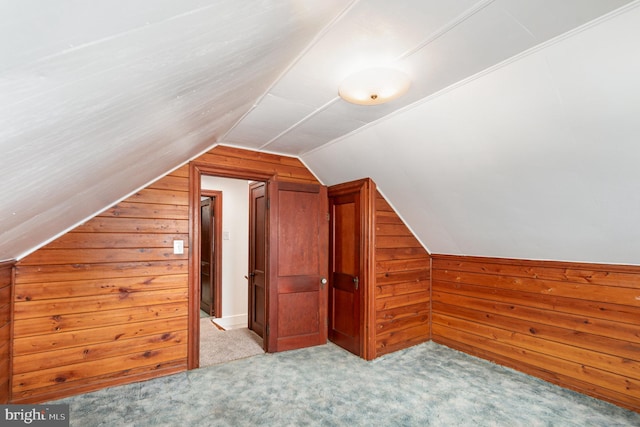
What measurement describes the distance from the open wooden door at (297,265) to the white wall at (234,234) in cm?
162

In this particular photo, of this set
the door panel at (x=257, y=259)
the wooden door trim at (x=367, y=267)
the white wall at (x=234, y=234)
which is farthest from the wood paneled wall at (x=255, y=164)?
the white wall at (x=234, y=234)

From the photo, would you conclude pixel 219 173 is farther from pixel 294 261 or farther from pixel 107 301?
pixel 107 301

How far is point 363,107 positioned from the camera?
2336 millimetres

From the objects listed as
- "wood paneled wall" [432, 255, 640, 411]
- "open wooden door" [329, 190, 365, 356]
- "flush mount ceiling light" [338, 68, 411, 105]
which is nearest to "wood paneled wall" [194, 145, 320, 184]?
"open wooden door" [329, 190, 365, 356]

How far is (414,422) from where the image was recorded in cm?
229

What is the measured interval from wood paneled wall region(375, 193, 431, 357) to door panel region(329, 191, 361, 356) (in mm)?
234

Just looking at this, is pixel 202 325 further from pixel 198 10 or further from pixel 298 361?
pixel 198 10

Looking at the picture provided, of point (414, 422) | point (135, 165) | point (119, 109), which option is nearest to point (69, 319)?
point (135, 165)

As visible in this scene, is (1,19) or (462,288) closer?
Result: (1,19)

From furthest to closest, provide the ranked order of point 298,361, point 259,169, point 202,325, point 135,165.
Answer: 1. point 202,325
2. point 259,169
3. point 298,361
4. point 135,165

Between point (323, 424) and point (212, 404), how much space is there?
89 cm

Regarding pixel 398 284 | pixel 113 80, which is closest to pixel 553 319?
pixel 398 284

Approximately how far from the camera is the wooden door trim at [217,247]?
4914 mm

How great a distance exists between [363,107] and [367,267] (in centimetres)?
Answer: 174
